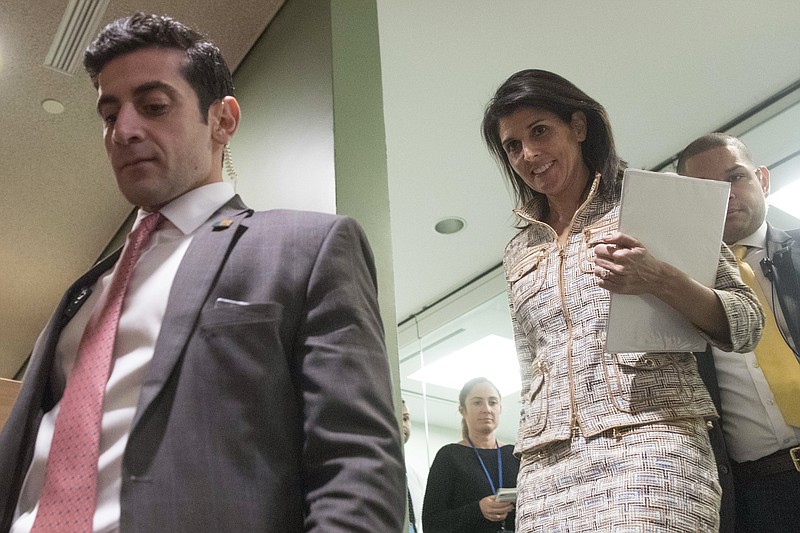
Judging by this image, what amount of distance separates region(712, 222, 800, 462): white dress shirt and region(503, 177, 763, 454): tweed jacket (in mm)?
266

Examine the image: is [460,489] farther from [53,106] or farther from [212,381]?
[212,381]

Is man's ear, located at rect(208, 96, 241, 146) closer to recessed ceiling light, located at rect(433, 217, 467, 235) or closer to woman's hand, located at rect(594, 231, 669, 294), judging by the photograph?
woman's hand, located at rect(594, 231, 669, 294)

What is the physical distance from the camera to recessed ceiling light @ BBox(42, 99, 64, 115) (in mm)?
3123

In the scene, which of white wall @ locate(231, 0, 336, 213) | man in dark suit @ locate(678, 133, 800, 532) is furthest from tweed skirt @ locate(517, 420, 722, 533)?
white wall @ locate(231, 0, 336, 213)

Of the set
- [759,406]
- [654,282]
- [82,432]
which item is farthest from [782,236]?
[82,432]

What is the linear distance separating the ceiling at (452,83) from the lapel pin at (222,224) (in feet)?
6.06

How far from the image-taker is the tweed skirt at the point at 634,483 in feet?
3.92

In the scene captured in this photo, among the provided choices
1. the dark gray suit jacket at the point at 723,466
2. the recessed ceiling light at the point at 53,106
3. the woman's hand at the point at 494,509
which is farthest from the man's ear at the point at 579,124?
the recessed ceiling light at the point at 53,106

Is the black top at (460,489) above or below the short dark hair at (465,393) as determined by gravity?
below

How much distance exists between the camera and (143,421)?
2.60ft

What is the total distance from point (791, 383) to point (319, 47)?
1531 mm

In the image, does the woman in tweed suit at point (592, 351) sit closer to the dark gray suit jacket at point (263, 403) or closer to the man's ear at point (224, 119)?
the dark gray suit jacket at point (263, 403)

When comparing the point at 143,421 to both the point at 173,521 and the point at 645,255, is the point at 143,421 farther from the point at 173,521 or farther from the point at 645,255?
the point at 645,255

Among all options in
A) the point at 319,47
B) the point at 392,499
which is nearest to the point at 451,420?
the point at 319,47
